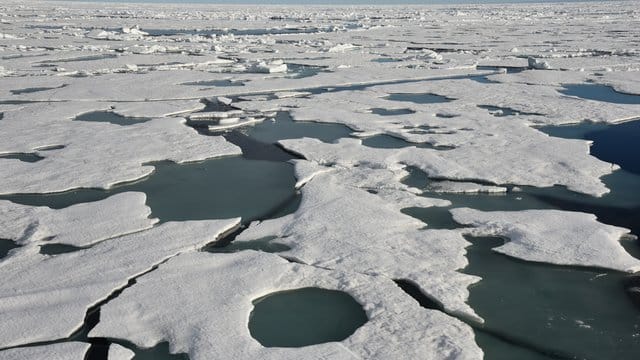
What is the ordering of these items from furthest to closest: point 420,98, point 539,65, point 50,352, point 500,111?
point 539,65 < point 420,98 < point 500,111 < point 50,352

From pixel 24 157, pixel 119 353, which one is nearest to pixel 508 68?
pixel 24 157

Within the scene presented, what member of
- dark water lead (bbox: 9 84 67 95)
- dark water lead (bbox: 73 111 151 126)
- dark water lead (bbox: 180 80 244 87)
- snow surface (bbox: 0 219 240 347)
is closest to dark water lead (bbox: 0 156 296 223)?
snow surface (bbox: 0 219 240 347)

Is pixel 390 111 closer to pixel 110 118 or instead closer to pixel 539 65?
pixel 110 118

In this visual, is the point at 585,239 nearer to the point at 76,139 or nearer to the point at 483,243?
the point at 483,243

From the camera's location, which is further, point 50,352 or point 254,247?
point 254,247

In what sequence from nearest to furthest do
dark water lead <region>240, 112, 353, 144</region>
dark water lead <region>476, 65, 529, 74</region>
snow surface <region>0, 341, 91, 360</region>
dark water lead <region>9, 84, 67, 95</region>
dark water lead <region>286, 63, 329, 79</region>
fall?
snow surface <region>0, 341, 91, 360</region> → dark water lead <region>240, 112, 353, 144</region> → dark water lead <region>9, 84, 67, 95</region> → dark water lead <region>286, 63, 329, 79</region> → dark water lead <region>476, 65, 529, 74</region>

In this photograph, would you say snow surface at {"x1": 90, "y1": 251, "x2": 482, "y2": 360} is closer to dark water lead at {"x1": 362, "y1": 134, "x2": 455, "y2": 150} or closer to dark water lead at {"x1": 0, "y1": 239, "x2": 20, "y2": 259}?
dark water lead at {"x1": 0, "y1": 239, "x2": 20, "y2": 259}

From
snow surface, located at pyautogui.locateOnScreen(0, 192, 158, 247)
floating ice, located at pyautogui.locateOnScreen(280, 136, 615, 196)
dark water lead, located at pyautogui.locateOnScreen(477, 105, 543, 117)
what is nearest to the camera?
snow surface, located at pyautogui.locateOnScreen(0, 192, 158, 247)

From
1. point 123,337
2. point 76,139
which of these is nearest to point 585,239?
point 123,337
